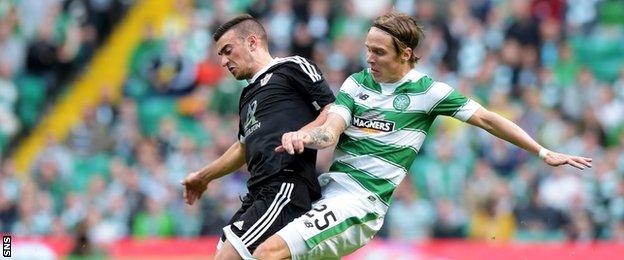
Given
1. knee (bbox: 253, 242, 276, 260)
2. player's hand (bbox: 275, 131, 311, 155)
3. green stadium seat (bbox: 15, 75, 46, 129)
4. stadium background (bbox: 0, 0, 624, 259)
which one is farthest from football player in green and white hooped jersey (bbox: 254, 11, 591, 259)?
green stadium seat (bbox: 15, 75, 46, 129)

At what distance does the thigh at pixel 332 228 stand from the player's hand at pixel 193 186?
1366mm

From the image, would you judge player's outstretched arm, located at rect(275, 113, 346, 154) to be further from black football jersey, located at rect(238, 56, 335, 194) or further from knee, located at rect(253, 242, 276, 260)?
knee, located at rect(253, 242, 276, 260)

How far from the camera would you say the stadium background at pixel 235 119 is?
16203 millimetres

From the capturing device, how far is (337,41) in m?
18.9

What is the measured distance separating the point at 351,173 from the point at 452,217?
26.2ft

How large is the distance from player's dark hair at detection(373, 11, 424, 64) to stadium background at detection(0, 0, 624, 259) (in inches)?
228

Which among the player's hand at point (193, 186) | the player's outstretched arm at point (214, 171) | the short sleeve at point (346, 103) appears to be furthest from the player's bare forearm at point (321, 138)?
the player's hand at point (193, 186)

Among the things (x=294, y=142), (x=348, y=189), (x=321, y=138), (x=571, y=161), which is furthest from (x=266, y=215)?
(x=571, y=161)

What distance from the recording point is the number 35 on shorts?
8234 millimetres

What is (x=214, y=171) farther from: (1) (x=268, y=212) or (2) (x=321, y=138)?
(2) (x=321, y=138)

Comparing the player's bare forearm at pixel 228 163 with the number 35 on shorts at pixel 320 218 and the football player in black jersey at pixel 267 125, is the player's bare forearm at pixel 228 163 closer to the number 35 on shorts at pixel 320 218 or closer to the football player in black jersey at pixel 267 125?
the football player in black jersey at pixel 267 125

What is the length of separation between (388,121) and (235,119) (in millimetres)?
10012

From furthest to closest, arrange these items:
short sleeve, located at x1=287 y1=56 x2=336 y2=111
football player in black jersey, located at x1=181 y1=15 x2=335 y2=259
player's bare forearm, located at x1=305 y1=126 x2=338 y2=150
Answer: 1. short sleeve, located at x1=287 y1=56 x2=336 y2=111
2. football player in black jersey, located at x1=181 y1=15 x2=335 y2=259
3. player's bare forearm, located at x1=305 y1=126 x2=338 y2=150

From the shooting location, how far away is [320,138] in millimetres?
8031
